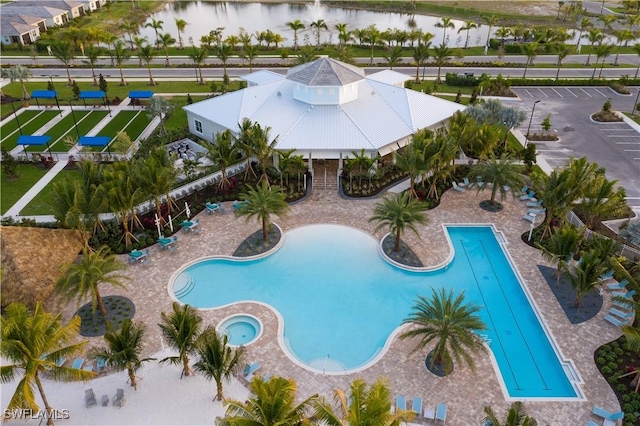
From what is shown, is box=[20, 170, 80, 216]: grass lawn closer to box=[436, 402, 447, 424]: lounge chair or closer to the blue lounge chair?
the blue lounge chair

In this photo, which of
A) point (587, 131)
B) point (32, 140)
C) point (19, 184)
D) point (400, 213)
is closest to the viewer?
point (400, 213)

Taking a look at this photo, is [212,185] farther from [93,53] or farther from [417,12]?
[417,12]

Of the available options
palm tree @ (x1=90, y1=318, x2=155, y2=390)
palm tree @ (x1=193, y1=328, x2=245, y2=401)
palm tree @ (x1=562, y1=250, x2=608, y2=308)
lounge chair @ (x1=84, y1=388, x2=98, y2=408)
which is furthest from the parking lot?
lounge chair @ (x1=84, y1=388, x2=98, y2=408)

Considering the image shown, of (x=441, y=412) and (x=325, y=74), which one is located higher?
(x=325, y=74)

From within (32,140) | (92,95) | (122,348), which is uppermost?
(92,95)

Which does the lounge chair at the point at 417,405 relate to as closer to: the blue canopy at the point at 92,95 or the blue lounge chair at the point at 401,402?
the blue lounge chair at the point at 401,402

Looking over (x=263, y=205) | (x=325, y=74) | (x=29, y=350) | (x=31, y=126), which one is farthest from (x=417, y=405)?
(x=31, y=126)

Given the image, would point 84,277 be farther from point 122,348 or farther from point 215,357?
point 215,357
